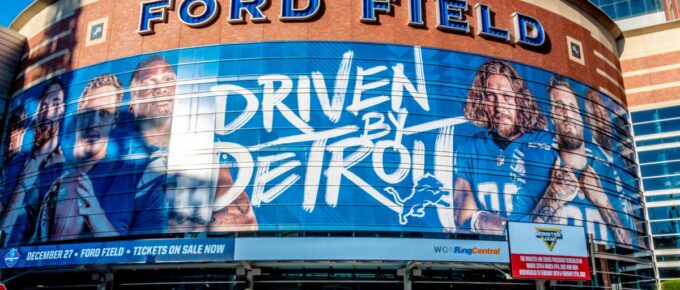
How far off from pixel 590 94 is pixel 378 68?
18608 mm

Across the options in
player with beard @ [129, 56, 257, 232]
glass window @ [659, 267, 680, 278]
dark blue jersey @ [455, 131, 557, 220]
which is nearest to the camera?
player with beard @ [129, 56, 257, 232]

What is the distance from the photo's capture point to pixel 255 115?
115ft

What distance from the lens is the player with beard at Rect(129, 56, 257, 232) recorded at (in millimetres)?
32969

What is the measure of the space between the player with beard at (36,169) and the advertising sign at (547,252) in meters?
29.9

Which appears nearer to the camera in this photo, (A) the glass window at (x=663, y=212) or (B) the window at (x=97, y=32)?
(B) the window at (x=97, y=32)

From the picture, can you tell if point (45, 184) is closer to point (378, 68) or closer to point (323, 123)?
point (323, 123)

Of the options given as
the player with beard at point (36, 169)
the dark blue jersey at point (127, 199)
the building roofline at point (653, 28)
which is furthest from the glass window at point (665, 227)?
the player with beard at point (36, 169)

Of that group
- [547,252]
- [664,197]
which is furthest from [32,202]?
[664,197]

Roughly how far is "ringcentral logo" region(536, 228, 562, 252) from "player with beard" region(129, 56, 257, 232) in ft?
55.4

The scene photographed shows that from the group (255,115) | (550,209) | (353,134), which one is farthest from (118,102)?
(550,209)

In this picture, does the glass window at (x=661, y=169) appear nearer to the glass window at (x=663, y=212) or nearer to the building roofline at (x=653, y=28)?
the glass window at (x=663, y=212)

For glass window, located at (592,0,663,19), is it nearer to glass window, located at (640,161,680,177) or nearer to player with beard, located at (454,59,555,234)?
glass window, located at (640,161,680,177)

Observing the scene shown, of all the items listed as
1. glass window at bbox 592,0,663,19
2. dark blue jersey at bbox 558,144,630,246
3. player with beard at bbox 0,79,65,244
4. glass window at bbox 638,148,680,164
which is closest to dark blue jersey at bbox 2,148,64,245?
player with beard at bbox 0,79,65,244

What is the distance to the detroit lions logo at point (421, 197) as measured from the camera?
33594mm
